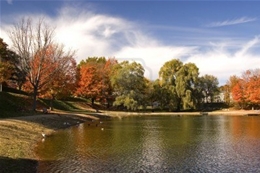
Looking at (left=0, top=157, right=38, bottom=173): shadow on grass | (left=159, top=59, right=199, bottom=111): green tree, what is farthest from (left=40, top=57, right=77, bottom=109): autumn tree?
(left=0, top=157, right=38, bottom=173): shadow on grass

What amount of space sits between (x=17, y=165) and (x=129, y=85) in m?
67.8

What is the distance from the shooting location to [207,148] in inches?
976

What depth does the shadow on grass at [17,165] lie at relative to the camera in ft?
51.5

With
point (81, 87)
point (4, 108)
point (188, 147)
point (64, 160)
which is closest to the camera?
point (64, 160)

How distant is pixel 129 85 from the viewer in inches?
3307

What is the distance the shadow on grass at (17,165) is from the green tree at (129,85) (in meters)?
62.5

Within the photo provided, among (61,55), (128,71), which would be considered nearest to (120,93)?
(128,71)

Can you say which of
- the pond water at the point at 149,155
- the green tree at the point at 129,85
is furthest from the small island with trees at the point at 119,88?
the pond water at the point at 149,155

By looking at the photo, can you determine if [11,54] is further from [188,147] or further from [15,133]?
[188,147]

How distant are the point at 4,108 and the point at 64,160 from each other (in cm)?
2826

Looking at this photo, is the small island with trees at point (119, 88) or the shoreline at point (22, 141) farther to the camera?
the small island with trees at point (119, 88)

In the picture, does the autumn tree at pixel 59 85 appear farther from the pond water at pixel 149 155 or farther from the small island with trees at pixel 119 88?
the pond water at pixel 149 155

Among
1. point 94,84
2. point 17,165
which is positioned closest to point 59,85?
point 94,84

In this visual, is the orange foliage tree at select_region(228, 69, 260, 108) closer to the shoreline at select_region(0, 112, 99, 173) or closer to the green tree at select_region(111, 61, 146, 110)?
the green tree at select_region(111, 61, 146, 110)
